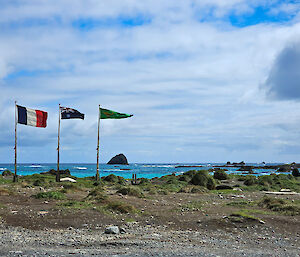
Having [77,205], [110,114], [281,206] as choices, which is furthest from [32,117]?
[281,206]

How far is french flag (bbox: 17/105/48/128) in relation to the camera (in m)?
31.6

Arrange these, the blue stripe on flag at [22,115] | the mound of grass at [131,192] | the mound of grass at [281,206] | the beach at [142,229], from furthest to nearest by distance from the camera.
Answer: the blue stripe on flag at [22,115] → the mound of grass at [131,192] → the mound of grass at [281,206] → the beach at [142,229]

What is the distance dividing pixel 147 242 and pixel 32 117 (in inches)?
982

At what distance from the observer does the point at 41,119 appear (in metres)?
32.8

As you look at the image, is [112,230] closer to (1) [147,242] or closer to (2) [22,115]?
(1) [147,242]

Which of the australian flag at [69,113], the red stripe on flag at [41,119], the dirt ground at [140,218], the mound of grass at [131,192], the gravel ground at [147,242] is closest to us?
the gravel ground at [147,242]

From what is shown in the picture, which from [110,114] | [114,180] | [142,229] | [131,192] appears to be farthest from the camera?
[114,180]

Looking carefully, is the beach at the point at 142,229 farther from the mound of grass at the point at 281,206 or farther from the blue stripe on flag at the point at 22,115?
the blue stripe on flag at the point at 22,115

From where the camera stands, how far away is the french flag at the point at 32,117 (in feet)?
104

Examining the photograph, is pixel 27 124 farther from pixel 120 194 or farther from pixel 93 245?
pixel 93 245

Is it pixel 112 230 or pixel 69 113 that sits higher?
pixel 69 113

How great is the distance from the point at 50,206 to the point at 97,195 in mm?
3217

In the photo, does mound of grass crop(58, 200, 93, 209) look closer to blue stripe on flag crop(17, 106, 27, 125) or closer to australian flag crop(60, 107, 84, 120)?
blue stripe on flag crop(17, 106, 27, 125)

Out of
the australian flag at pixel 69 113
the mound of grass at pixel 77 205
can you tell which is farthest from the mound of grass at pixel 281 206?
the australian flag at pixel 69 113
